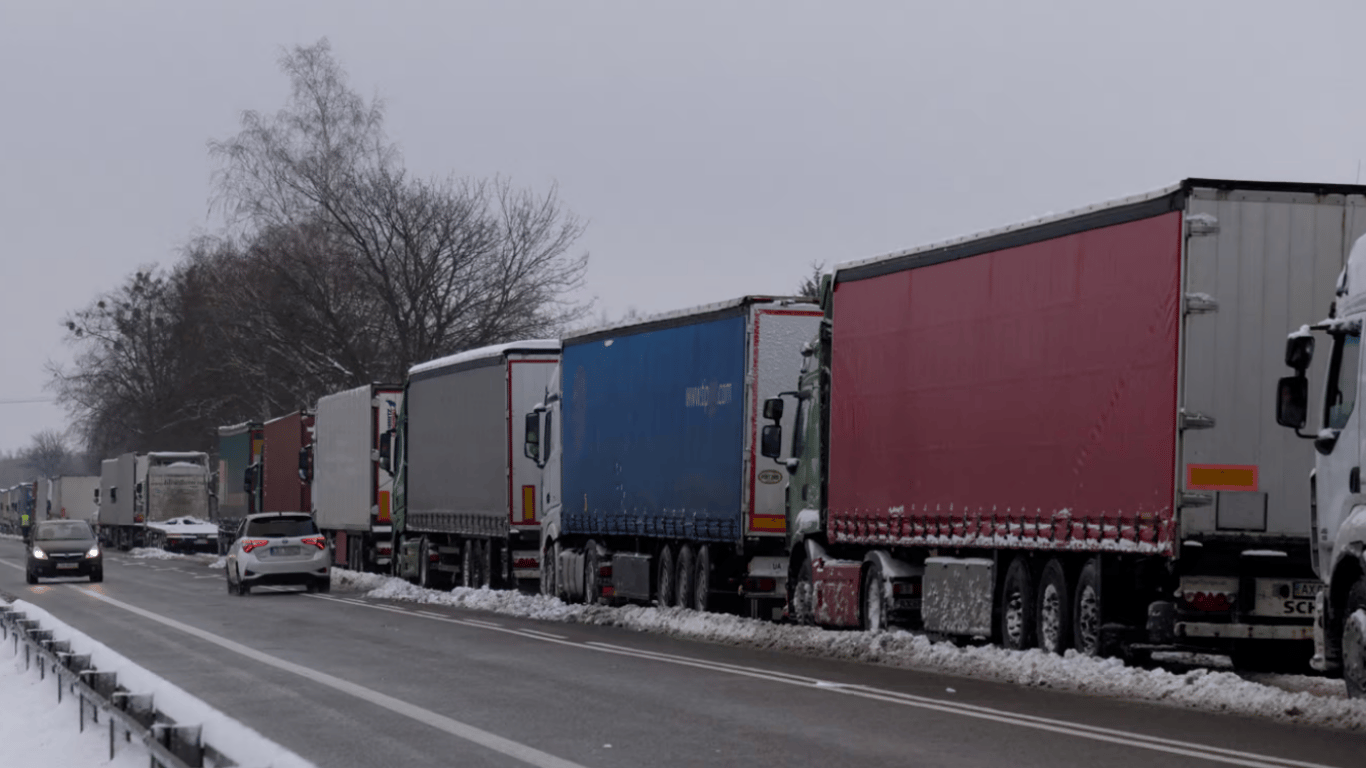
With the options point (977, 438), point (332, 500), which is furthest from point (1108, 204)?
point (332, 500)

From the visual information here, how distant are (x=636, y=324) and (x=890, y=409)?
7506 millimetres

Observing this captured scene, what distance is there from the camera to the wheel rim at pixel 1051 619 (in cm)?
1775

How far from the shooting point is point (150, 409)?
102438 mm

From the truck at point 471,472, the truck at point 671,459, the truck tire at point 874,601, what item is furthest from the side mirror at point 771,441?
the truck at point 471,472

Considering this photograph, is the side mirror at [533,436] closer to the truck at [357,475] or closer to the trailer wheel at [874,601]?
the truck at [357,475]

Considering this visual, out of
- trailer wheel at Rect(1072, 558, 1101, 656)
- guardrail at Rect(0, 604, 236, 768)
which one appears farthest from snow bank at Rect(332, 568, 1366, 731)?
guardrail at Rect(0, 604, 236, 768)

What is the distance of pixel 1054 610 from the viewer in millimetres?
18000

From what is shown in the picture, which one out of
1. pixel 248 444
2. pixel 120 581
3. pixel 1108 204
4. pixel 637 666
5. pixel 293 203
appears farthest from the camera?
pixel 293 203

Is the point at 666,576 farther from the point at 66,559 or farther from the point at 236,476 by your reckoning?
the point at 236,476

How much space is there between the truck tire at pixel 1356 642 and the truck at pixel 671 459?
1142 cm

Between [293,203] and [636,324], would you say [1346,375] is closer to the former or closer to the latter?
[636,324]

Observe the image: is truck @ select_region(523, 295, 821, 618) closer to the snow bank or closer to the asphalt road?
the snow bank

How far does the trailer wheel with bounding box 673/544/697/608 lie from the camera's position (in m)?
26.3

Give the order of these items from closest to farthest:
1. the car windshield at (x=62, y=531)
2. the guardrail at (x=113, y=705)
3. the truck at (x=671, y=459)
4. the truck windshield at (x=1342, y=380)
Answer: the guardrail at (x=113, y=705) → the truck windshield at (x=1342, y=380) → the truck at (x=671, y=459) → the car windshield at (x=62, y=531)
